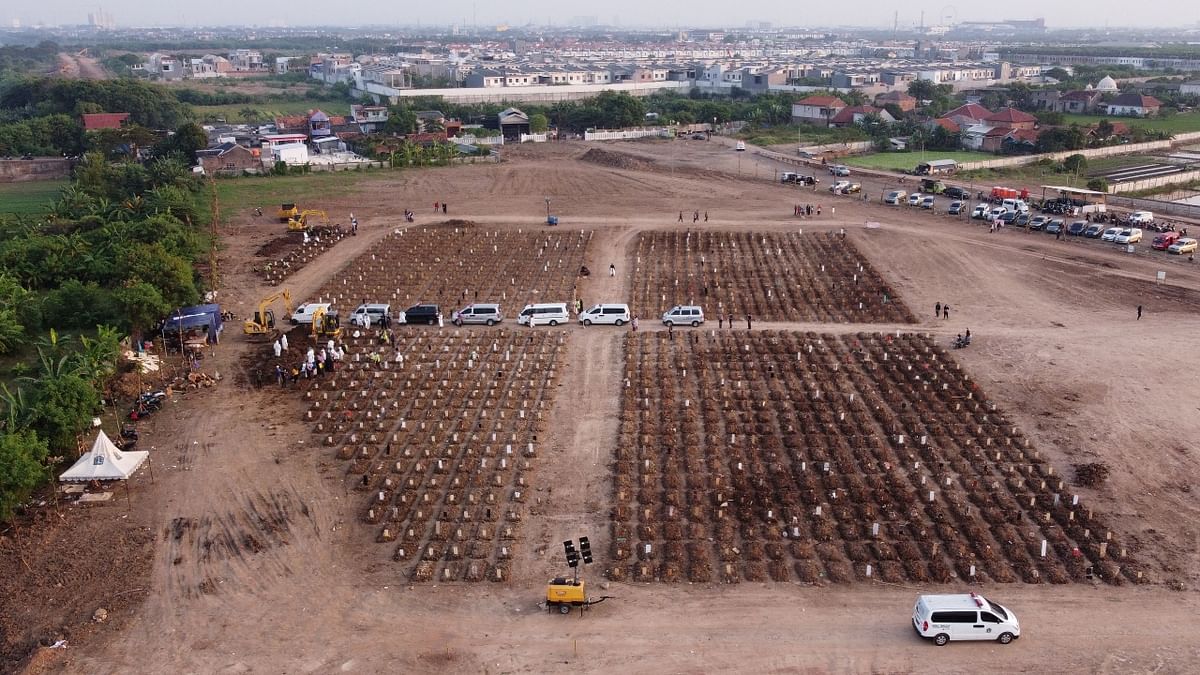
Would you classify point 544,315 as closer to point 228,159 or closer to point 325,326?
point 325,326

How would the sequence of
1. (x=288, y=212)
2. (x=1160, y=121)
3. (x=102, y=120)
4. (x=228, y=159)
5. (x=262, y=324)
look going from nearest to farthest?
1. (x=262, y=324)
2. (x=288, y=212)
3. (x=228, y=159)
4. (x=102, y=120)
5. (x=1160, y=121)

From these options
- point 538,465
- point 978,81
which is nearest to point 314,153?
point 538,465

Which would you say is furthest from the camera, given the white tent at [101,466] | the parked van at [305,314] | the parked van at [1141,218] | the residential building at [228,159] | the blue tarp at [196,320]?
the residential building at [228,159]

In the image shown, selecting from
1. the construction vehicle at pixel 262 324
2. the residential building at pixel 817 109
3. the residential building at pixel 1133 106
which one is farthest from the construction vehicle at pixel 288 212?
the residential building at pixel 1133 106

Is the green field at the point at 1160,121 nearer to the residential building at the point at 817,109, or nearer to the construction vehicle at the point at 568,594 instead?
the residential building at the point at 817,109

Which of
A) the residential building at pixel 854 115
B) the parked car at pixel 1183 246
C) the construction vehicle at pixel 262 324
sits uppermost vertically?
the residential building at pixel 854 115

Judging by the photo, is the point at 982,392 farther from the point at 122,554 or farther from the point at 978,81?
the point at 978,81

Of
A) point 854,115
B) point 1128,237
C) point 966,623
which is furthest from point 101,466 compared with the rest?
point 854,115

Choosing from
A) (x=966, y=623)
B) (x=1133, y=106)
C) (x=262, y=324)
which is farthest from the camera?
(x=1133, y=106)
